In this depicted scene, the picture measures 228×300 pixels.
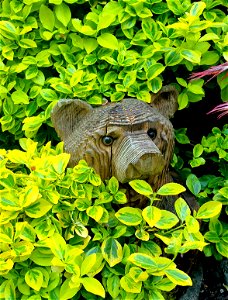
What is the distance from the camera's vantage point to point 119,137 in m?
2.56

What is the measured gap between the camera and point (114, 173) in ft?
8.66

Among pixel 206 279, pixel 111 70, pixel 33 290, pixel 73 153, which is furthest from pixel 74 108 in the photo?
pixel 206 279

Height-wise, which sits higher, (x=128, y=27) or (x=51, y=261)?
(x=128, y=27)

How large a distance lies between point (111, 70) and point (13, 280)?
50.2 inches

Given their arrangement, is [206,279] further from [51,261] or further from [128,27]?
[128,27]

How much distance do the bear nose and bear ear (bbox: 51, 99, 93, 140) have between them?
332 millimetres

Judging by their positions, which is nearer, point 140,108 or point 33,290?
point 33,290

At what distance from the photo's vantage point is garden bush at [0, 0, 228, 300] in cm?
239

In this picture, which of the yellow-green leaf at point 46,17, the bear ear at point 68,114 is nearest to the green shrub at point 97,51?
the yellow-green leaf at point 46,17

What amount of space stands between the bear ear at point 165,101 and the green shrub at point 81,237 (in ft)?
1.75

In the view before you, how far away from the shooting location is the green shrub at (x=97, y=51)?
2945 millimetres

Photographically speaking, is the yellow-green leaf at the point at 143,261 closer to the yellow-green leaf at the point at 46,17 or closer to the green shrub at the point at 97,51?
the green shrub at the point at 97,51

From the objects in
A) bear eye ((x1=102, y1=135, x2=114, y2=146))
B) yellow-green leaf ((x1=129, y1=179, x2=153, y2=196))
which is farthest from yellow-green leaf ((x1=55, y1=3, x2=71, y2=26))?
yellow-green leaf ((x1=129, y1=179, x2=153, y2=196))

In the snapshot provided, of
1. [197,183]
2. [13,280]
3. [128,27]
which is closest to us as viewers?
[13,280]
